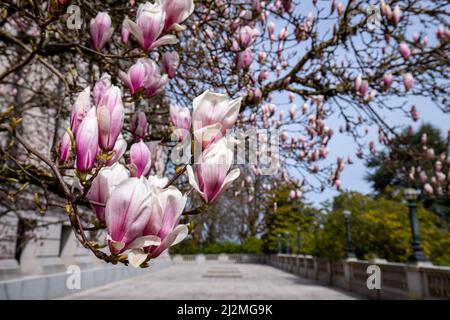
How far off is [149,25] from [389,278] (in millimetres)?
11203

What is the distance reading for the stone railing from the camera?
821cm

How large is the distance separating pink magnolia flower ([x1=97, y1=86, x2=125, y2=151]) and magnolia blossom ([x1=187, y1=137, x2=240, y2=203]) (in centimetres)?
25

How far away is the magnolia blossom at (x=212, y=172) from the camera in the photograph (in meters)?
1.03

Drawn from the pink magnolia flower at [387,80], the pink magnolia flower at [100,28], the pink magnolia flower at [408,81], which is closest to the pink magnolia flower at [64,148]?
the pink magnolia flower at [100,28]

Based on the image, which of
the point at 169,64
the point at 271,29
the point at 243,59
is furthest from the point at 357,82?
the point at 169,64

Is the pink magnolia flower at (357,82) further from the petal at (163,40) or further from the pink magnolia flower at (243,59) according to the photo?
the petal at (163,40)

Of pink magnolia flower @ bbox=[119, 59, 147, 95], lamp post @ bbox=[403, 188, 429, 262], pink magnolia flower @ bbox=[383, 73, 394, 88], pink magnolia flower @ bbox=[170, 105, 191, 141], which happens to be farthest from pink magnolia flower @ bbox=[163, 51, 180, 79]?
lamp post @ bbox=[403, 188, 429, 262]

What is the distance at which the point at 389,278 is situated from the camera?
10.7 metres

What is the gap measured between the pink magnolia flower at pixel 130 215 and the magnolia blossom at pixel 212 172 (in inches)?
6.0

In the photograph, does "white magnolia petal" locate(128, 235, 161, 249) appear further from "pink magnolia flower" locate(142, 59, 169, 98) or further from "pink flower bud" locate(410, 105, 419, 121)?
"pink flower bud" locate(410, 105, 419, 121)
